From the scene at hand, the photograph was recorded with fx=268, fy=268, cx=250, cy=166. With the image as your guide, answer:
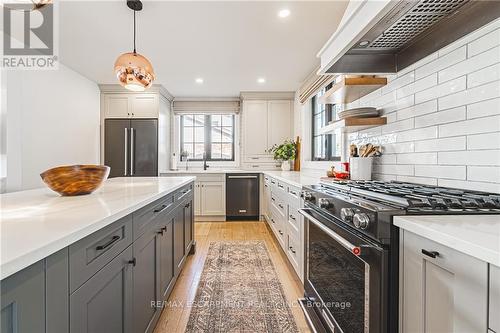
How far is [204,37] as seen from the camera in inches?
113

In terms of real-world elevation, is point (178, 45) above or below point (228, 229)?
above

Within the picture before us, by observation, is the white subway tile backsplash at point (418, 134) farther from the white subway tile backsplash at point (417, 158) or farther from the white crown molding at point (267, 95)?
the white crown molding at point (267, 95)

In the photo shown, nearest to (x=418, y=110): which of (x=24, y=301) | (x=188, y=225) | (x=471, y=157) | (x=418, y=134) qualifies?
(x=418, y=134)

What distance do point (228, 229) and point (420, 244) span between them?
146 inches

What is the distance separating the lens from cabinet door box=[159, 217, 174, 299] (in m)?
1.79

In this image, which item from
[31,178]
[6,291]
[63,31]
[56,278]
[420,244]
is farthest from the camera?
[31,178]

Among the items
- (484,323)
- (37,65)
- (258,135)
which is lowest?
(484,323)

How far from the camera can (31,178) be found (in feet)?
11.1

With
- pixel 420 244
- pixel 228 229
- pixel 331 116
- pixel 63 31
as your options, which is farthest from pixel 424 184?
pixel 63 31

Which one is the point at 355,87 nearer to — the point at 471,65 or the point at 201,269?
the point at 471,65

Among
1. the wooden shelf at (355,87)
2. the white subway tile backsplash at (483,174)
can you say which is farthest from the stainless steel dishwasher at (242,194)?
the white subway tile backsplash at (483,174)

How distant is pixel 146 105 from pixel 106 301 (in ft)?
14.0

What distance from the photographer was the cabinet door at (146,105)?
473 centimetres

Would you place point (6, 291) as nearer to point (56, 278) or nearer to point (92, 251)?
point (56, 278)
